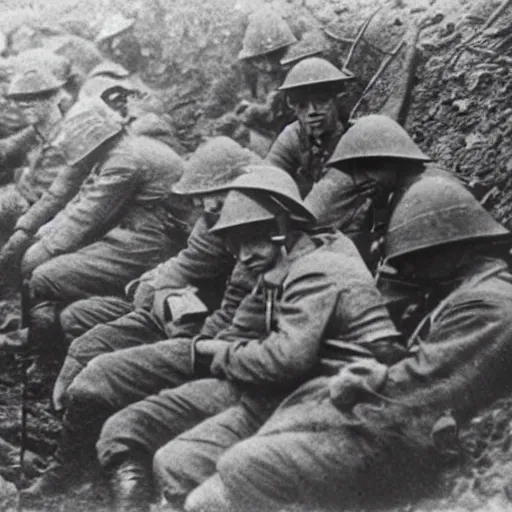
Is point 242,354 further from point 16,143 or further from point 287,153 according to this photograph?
point 16,143

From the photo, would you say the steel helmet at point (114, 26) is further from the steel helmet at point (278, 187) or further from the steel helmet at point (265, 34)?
the steel helmet at point (278, 187)

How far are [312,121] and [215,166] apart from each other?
2.13 feet

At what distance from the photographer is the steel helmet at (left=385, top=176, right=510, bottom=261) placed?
6.59m

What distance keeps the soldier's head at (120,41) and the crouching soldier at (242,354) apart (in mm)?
2198

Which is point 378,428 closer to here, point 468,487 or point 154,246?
point 468,487

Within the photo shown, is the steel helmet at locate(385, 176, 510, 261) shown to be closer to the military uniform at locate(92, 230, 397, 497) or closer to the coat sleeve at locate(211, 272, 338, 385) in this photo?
the military uniform at locate(92, 230, 397, 497)

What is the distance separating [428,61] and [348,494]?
9.50 feet

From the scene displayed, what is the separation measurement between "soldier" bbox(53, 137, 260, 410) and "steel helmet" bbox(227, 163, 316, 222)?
44 centimetres

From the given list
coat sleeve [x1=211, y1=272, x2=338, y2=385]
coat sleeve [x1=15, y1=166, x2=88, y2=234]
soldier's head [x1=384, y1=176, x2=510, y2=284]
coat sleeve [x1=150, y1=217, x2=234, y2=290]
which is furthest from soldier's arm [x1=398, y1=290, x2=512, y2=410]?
coat sleeve [x1=15, y1=166, x2=88, y2=234]

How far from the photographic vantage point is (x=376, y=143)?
700 cm

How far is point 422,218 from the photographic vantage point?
A: 21.9 feet

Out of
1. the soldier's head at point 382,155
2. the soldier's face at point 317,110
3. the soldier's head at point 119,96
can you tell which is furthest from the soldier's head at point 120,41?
the soldier's head at point 382,155

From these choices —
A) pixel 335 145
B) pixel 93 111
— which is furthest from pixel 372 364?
pixel 93 111

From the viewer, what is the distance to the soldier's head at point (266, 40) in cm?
835
